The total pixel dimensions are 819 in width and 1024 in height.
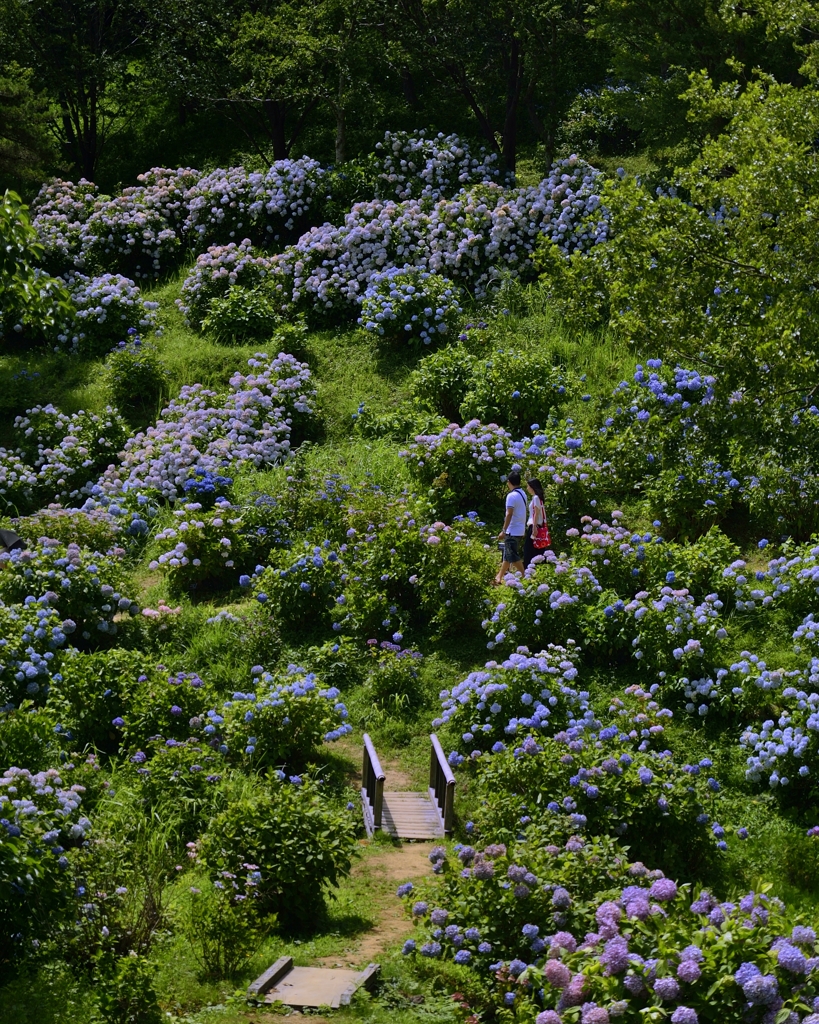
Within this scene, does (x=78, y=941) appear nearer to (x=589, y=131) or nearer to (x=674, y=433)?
(x=674, y=433)

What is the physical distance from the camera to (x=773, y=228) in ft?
33.1

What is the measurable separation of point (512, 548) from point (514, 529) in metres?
0.18

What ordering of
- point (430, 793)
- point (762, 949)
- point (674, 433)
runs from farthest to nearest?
1. point (674, 433)
2. point (430, 793)
3. point (762, 949)

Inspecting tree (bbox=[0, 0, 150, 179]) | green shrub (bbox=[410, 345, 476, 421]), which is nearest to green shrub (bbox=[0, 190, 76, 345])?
green shrub (bbox=[410, 345, 476, 421])

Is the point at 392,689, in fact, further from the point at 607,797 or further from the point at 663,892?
the point at 663,892

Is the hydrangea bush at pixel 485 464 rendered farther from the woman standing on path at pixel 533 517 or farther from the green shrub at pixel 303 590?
the green shrub at pixel 303 590

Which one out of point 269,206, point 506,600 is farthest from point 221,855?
point 269,206

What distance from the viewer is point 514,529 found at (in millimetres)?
11289

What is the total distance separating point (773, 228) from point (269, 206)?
A: 10.8 m

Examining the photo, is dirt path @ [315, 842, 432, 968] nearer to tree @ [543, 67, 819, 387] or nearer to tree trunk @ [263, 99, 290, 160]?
tree @ [543, 67, 819, 387]

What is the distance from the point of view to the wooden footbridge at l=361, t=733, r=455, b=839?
8.60m

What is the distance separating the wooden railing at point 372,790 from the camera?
8.63 m

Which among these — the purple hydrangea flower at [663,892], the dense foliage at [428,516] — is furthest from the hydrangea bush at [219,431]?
the purple hydrangea flower at [663,892]

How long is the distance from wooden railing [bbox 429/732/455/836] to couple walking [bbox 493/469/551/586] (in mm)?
2492
